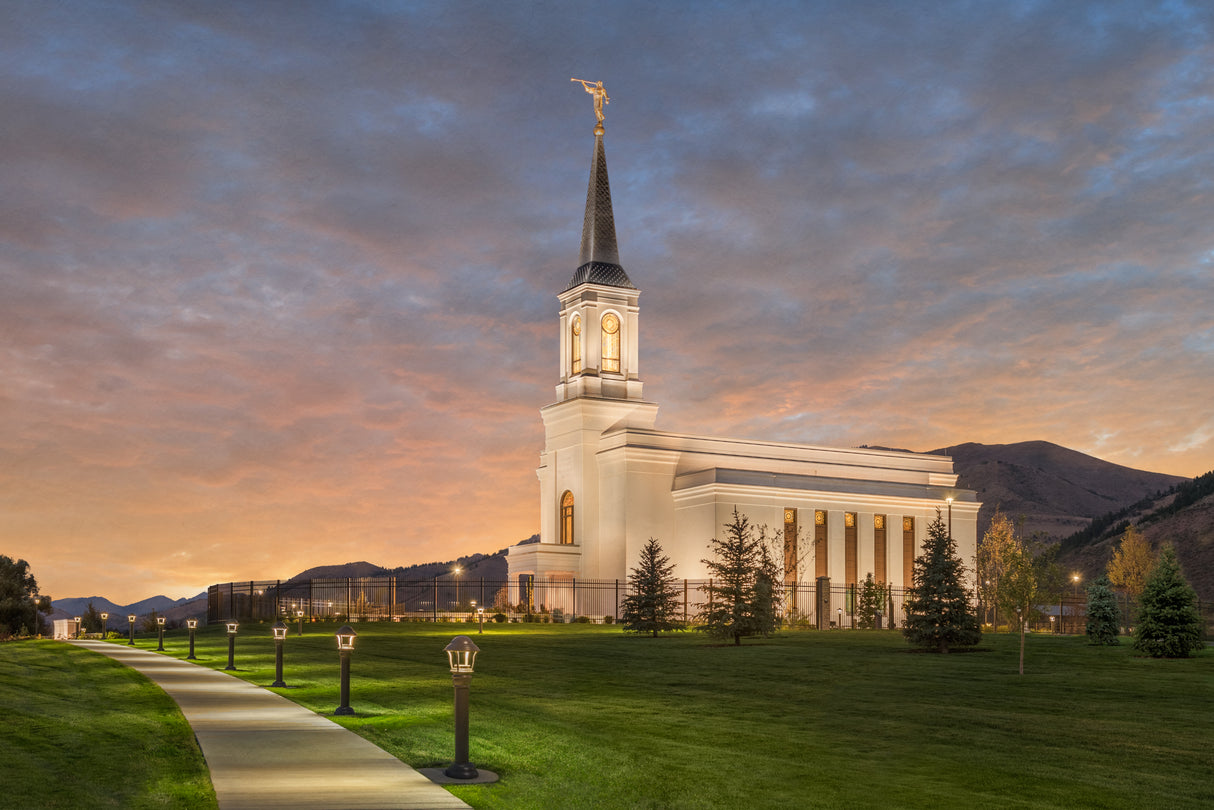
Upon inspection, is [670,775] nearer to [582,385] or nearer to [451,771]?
[451,771]

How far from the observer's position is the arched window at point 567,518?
75.2 meters

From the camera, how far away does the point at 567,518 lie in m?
75.8

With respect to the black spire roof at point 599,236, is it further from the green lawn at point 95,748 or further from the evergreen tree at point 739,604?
the green lawn at point 95,748

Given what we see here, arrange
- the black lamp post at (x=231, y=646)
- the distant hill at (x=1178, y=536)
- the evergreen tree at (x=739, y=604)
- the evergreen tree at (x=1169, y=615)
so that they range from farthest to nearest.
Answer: the distant hill at (x=1178, y=536) → the evergreen tree at (x=739, y=604) → the evergreen tree at (x=1169, y=615) → the black lamp post at (x=231, y=646)

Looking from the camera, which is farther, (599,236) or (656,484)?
(599,236)

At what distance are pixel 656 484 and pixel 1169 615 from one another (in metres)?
41.8

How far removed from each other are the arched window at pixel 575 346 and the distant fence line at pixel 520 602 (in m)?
14.7

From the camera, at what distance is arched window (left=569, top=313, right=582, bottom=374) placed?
77.1m

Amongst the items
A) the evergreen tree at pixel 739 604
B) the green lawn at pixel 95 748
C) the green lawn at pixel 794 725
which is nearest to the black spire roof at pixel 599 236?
the evergreen tree at pixel 739 604

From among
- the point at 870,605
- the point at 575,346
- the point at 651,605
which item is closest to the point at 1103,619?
the point at 651,605

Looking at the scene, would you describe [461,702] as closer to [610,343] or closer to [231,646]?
[231,646]

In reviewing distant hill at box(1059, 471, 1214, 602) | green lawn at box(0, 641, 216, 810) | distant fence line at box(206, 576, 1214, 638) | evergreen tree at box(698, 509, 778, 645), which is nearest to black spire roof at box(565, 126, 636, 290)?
distant fence line at box(206, 576, 1214, 638)

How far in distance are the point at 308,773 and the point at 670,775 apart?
3.75m

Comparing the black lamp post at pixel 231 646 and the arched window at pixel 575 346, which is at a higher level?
the arched window at pixel 575 346
